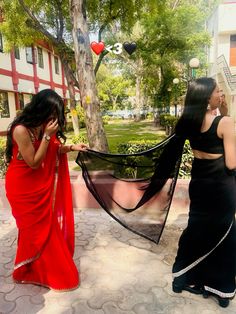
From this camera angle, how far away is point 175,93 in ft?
52.9

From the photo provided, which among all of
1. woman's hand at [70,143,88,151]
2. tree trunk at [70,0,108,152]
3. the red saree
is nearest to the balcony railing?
tree trunk at [70,0,108,152]

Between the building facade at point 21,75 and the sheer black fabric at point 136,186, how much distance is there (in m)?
12.7

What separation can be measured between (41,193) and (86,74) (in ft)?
11.4

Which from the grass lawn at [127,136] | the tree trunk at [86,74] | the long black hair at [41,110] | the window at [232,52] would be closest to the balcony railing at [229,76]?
the window at [232,52]

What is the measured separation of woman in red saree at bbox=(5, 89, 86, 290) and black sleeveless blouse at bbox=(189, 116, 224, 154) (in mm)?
1037

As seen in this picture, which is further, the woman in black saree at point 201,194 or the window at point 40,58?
the window at point 40,58

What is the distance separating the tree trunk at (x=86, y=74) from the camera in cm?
528

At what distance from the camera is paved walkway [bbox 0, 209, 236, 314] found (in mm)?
2299

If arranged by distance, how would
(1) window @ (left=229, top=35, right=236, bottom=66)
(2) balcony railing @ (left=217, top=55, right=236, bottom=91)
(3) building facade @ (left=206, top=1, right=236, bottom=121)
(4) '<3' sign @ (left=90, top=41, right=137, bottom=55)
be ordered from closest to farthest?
(4) '<3' sign @ (left=90, top=41, right=137, bottom=55) < (2) balcony railing @ (left=217, top=55, right=236, bottom=91) < (3) building facade @ (left=206, top=1, right=236, bottom=121) < (1) window @ (left=229, top=35, right=236, bottom=66)

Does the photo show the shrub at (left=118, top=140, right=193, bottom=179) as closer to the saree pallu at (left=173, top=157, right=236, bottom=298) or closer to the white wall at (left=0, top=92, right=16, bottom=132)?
A: the saree pallu at (left=173, top=157, right=236, bottom=298)

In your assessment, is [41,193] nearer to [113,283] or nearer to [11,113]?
[113,283]

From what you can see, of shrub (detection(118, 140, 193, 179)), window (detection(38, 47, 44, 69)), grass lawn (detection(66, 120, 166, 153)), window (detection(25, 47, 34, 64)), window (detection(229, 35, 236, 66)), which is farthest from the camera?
window (detection(229, 35, 236, 66))

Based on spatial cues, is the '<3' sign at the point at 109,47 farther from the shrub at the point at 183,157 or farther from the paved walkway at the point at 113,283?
the paved walkway at the point at 113,283

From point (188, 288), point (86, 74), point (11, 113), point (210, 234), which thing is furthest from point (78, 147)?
point (11, 113)
